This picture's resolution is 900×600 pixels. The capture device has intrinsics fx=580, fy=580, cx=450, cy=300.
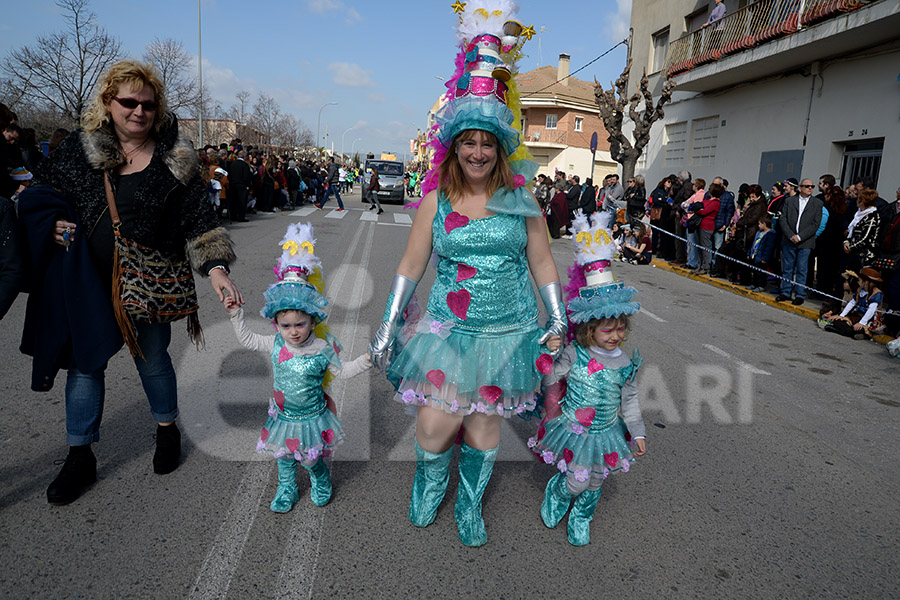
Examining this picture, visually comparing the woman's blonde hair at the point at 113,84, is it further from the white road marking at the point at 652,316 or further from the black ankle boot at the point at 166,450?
the white road marking at the point at 652,316

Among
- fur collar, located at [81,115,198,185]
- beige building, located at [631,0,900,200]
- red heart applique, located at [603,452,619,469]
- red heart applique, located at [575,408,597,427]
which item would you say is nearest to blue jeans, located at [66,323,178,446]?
fur collar, located at [81,115,198,185]

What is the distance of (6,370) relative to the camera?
452cm

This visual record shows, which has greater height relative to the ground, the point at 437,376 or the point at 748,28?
the point at 748,28

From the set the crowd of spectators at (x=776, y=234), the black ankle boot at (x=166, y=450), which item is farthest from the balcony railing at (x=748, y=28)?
the black ankle boot at (x=166, y=450)

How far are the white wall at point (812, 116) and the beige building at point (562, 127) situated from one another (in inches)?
1077

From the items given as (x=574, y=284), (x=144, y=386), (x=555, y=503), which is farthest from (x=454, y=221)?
(x=144, y=386)

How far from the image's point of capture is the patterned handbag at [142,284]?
2872 mm

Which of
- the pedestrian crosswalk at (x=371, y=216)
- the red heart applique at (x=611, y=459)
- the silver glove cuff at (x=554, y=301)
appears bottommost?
the pedestrian crosswalk at (x=371, y=216)

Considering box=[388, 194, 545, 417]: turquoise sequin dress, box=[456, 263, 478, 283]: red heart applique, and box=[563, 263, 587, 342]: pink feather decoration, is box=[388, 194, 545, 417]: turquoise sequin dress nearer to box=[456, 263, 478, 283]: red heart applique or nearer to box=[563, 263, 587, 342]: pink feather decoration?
box=[456, 263, 478, 283]: red heart applique

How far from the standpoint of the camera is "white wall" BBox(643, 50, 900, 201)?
441 inches

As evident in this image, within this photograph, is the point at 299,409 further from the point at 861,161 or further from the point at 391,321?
the point at 861,161

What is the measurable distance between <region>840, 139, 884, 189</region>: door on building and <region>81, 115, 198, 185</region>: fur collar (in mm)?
12978

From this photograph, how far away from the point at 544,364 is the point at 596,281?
48cm

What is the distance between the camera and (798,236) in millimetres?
9258
